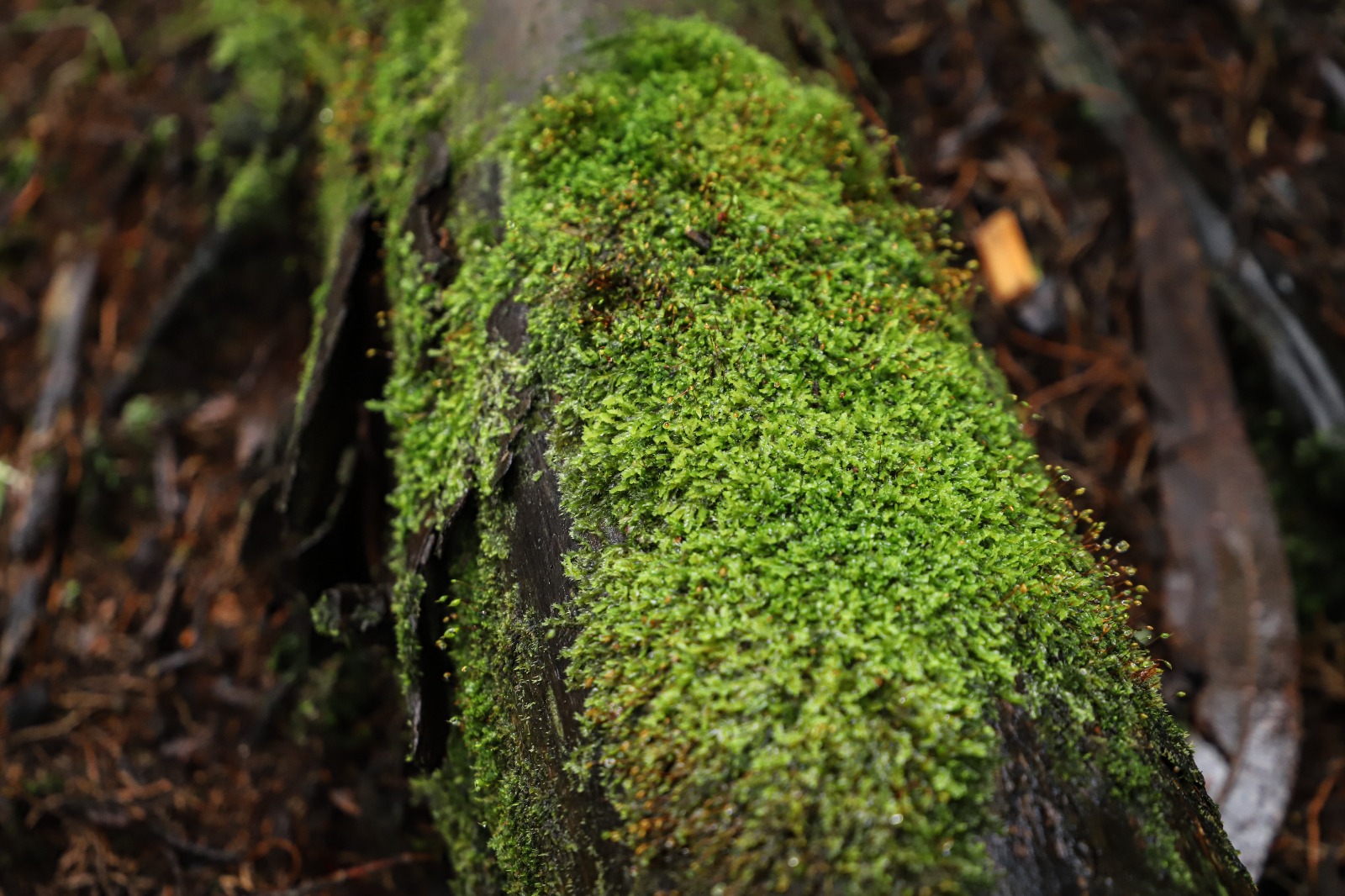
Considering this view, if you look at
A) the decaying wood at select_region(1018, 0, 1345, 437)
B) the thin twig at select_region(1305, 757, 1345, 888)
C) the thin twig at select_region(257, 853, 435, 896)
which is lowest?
the thin twig at select_region(1305, 757, 1345, 888)

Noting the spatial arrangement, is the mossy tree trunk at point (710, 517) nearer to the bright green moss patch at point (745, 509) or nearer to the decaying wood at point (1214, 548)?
the bright green moss patch at point (745, 509)

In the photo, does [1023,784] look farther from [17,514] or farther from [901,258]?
[17,514]

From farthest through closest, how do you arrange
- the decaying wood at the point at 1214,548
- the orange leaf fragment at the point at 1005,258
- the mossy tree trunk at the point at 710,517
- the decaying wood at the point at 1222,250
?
the orange leaf fragment at the point at 1005,258, the decaying wood at the point at 1222,250, the decaying wood at the point at 1214,548, the mossy tree trunk at the point at 710,517

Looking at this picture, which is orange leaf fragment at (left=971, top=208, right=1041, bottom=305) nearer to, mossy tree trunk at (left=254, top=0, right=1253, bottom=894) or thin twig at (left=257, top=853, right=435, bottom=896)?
mossy tree trunk at (left=254, top=0, right=1253, bottom=894)

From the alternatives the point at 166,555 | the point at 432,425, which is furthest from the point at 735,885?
the point at 166,555

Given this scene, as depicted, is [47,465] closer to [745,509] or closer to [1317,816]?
[745,509]

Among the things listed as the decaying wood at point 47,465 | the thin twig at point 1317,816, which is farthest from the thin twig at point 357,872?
the thin twig at point 1317,816

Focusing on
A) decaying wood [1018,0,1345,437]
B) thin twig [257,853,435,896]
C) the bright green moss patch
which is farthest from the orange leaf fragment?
thin twig [257,853,435,896]
